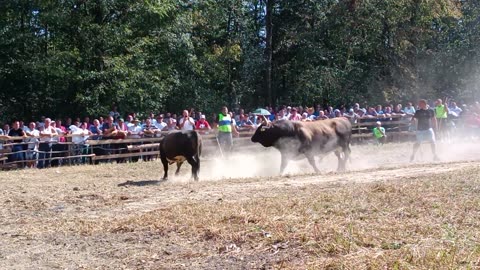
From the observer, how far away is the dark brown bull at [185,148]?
15188 millimetres

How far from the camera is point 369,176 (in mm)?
13305

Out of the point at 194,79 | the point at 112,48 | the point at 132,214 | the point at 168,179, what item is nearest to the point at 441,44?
the point at 194,79

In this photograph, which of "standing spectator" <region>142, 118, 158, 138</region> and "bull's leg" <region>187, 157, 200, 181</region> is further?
"standing spectator" <region>142, 118, 158, 138</region>

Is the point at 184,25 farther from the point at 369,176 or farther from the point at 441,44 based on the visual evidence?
the point at 369,176

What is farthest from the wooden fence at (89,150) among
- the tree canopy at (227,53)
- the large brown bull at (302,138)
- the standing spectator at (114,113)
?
the tree canopy at (227,53)

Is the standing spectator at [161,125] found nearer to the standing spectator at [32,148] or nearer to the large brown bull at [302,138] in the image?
the standing spectator at [32,148]

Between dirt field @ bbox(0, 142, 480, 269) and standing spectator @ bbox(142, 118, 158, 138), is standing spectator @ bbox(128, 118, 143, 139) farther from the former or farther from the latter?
dirt field @ bbox(0, 142, 480, 269)

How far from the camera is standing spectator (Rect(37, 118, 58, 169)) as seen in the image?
1956 centimetres

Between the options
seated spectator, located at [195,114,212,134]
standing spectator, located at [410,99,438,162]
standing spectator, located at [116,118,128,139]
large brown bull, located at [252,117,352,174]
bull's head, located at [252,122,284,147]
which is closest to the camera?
large brown bull, located at [252,117,352,174]

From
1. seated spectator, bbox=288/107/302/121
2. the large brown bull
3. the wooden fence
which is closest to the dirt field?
the large brown bull

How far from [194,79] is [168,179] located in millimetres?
18626

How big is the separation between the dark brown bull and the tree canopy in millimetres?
12461

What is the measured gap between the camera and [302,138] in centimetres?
1634

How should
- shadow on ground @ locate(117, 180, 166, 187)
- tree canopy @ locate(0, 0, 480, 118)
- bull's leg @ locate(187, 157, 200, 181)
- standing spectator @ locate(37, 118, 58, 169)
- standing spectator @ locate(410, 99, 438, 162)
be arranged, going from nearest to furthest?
shadow on ground @ locate(117, 180, 166, 187), bull's leg @ locate(187, 157, 200, 181), standing spectator @ locate(410, 99, 438, 162), standing spectator @ locate(37, 118, 58, 169), tree canopy @ locate(0, 0, 480, 118)
